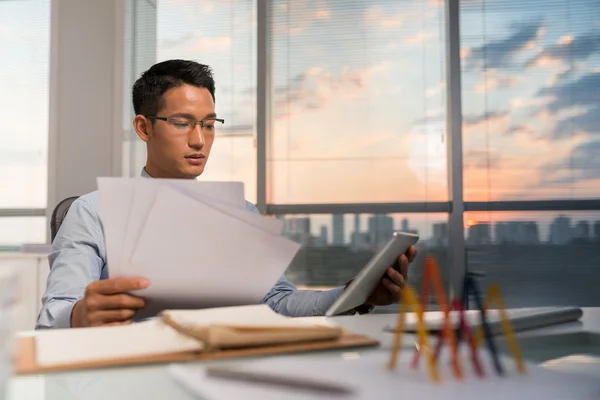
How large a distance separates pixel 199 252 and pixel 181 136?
26.9 inches

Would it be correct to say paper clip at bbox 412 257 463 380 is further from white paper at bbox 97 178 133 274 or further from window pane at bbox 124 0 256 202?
window pane at bbox 124 0 256 202

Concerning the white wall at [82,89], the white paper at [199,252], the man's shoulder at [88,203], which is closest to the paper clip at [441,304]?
the white paper at [199,252]

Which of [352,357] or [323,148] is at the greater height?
[323,148]

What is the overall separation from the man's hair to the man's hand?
733 millimetres

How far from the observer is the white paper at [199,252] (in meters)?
0.85

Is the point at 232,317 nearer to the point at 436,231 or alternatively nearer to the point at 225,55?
the point at 436,231

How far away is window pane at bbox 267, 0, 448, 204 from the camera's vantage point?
3734mm

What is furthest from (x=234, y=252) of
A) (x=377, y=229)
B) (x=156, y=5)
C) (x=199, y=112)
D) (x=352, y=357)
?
(x=156, y=5)

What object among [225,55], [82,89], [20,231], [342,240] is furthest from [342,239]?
[20,231]

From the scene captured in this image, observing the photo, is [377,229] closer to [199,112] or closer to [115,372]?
[199,112]

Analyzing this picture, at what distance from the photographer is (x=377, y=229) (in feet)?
12.3

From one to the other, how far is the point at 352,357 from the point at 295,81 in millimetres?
3359

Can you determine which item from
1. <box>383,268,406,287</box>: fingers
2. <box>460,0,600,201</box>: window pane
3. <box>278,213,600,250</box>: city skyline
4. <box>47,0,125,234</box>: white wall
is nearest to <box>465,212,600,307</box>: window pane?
<box>278,213,600,250</box>: city skyline

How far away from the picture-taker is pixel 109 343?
68cm
